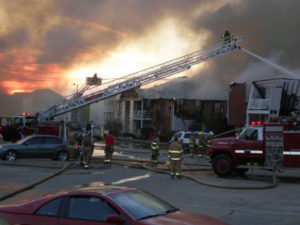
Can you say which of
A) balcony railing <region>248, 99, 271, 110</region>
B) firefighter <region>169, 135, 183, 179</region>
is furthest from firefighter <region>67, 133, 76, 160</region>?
balcony railing <region>248, 99, 271, 110</region>

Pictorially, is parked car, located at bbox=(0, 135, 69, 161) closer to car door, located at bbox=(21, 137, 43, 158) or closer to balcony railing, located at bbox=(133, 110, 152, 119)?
car door, located at bbox=(21, 137, 43, 158)

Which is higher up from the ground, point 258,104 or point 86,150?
point 258,104

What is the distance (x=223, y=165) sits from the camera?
14.2m

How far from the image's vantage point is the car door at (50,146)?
18.5m

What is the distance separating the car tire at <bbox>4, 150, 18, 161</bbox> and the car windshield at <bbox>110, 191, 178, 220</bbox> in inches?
549

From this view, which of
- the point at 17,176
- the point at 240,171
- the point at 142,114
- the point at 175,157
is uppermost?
the point at 142,114

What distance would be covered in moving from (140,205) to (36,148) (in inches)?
566

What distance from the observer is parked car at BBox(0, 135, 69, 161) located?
1783cm

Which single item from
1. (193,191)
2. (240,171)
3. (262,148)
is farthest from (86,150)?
(262,148)

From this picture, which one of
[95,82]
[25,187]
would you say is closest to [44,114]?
[95,82]

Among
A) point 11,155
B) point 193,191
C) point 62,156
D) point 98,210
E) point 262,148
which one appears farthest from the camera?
point 62,156

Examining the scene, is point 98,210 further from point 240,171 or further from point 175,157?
point 240,171

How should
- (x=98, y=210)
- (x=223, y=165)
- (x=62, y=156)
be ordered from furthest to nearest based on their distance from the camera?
(x=62, y=156) < (x=223, y=165) < (x=98, y=210)

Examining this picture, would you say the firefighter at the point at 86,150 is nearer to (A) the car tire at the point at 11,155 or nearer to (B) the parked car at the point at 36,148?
(B) the parked car at the point at 36,148
